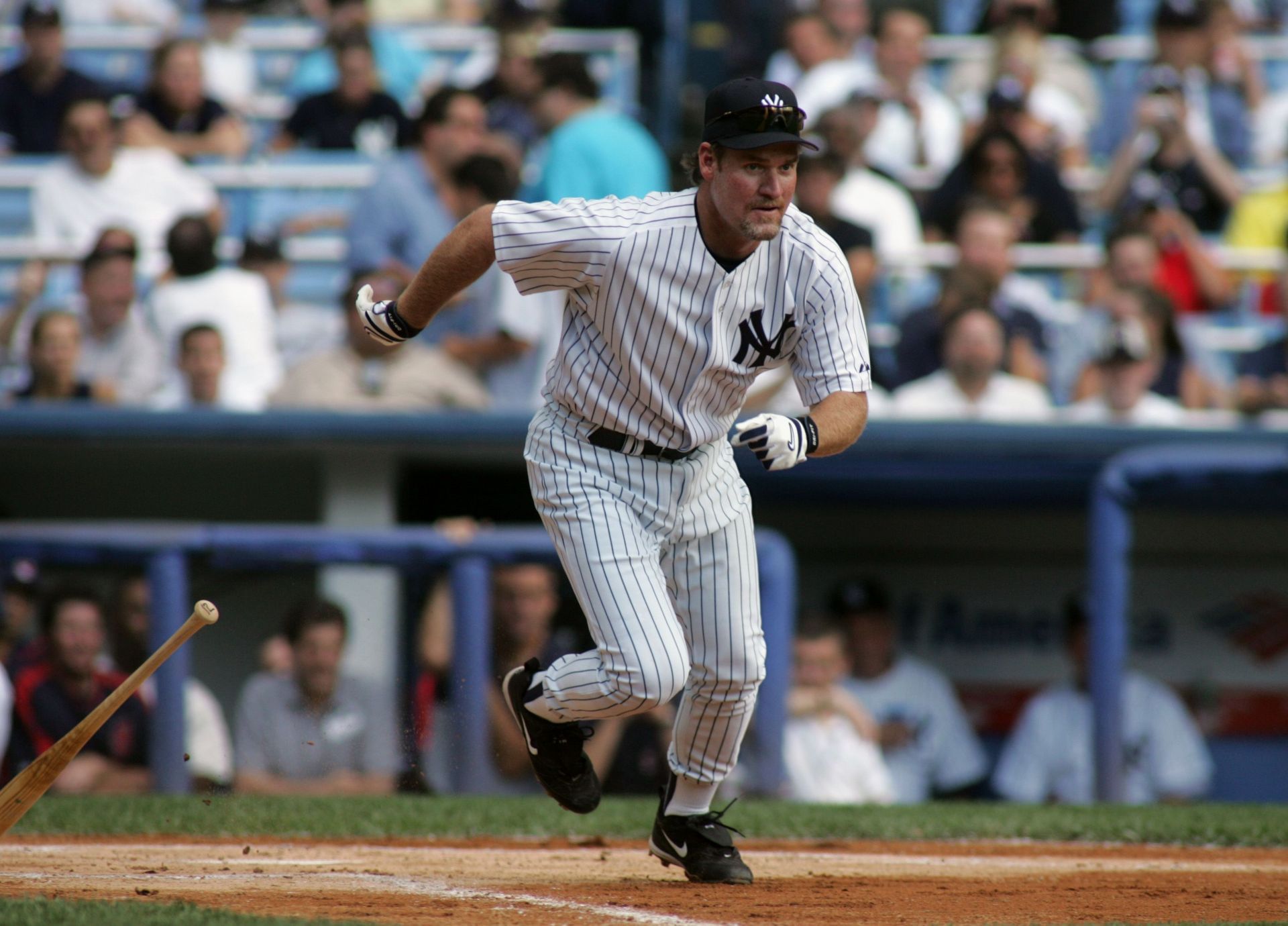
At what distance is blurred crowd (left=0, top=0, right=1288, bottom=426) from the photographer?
723cm

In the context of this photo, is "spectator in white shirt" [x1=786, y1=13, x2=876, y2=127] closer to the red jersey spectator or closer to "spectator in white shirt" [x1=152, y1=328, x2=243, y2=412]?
"spectator in white shirt" [x1=152, y1=328, x2=243, y2=412]

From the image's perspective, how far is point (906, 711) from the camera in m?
7.32

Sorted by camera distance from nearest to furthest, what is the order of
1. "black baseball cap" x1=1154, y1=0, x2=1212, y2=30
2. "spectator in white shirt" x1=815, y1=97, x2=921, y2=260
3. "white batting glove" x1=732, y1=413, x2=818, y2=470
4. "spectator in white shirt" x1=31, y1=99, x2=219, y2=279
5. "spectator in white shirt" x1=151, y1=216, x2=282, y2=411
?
1. "white batting glove" x1=732, y1=413, x2=818, y2=470
2. "spectator in white shirt" x1=151, y1=216, x2=282, y2=411
3. "spectator in white shirt" x1=815, y1=97, x2=921, y2=260
4. "spectator in white shirt" x1=31, y1=99, x2=219, y2=279
5. "black baseball cap" x1=1154, y1=0, x2=1212, y2=30

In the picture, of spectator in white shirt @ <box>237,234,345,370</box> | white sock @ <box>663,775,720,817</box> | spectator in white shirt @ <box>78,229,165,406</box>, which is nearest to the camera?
white sock @ <box>663,775,720,817</box>

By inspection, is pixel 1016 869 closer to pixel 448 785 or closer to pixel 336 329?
pixel 448 785

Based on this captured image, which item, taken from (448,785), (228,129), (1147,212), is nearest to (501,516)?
(448,785)

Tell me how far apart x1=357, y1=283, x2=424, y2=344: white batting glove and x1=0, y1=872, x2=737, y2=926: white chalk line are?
1.20m

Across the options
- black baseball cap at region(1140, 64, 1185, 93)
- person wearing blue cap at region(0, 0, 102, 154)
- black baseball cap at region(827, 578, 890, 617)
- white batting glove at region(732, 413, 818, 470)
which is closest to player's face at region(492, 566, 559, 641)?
black baseball cap at region(827, 578, 890, 617)

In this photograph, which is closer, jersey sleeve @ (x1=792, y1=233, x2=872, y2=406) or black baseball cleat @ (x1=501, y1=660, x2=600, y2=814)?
jersey sleeve @ (x1=792, y1=233, x2=872, y2=406)

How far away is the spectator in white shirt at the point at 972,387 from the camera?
7.15m

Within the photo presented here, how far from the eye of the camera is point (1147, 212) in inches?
319

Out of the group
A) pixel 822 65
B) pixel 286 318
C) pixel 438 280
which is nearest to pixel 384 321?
pixel 438 280

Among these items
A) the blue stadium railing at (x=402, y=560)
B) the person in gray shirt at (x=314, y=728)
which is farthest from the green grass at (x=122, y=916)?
the blue stadium railing at (x=402, y=560)

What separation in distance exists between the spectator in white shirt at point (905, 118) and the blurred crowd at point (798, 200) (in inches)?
0.7
